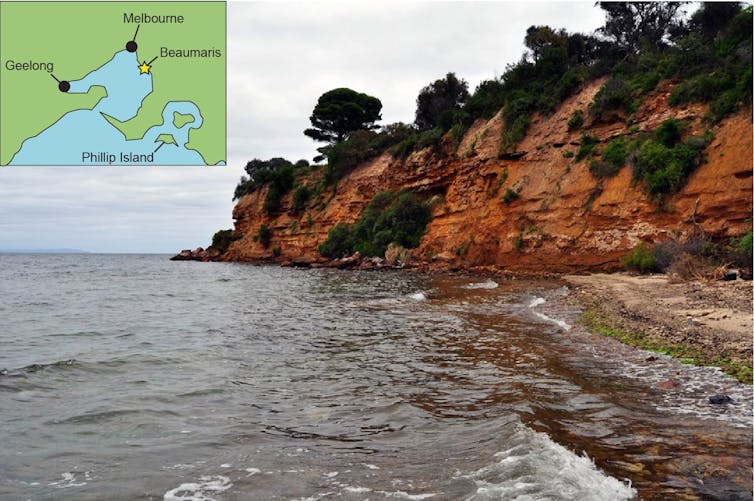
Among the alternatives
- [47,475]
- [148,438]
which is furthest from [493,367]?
[47,475]

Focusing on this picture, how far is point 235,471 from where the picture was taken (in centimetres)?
456

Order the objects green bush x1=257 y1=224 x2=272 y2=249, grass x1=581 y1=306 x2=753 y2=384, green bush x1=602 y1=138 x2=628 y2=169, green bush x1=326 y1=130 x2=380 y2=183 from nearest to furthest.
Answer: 1. grass x1=581 y1=306 x2=753 y2=384
2. green bush x1=602 y1=138 x2=628 y2=169
3. green bush x1=326 y1=130 x2=380 y2=183
4. green bush x1=257 y1=224 x2=272 y2=249

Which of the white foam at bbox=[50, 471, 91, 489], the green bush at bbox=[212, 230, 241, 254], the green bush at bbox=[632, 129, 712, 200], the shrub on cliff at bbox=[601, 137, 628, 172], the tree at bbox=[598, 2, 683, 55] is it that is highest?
the tree at bbox=[598, 2, 683, 55]

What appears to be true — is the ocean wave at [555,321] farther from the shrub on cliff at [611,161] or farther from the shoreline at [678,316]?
the shrub on cliff at [611,161]

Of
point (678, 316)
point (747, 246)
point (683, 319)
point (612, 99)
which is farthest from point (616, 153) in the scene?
point (683, 319)

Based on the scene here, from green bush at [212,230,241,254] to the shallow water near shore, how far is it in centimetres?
4918

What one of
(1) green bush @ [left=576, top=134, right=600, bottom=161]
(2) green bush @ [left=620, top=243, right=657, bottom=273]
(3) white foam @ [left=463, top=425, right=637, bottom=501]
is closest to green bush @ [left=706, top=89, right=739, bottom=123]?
(1) green bush @ [left=576, top=134, right=600, bottom=161]

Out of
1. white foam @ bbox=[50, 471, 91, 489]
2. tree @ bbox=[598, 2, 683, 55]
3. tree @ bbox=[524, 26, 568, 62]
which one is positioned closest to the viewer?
white foam @ bbox=[50, 471, 91, 489]

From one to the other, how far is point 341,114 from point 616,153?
1455 inches

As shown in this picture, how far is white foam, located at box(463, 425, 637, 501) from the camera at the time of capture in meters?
3.84

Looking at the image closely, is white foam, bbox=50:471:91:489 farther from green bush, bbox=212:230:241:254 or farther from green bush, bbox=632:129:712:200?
green bush, bbox=212:230:241:254

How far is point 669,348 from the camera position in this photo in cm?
830

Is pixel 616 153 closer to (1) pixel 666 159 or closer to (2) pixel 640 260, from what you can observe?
(1) pixel 666 159

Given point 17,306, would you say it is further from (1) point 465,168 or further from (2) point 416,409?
(1) point 465,168
